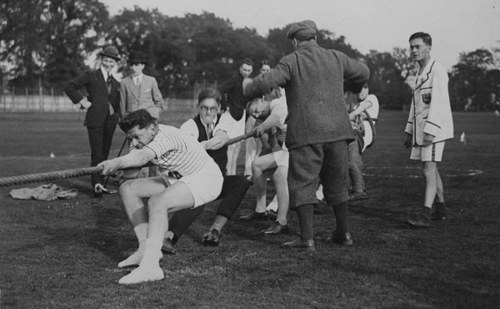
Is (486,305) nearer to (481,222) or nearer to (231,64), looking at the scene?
(481,222)

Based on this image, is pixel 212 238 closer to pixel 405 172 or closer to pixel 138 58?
pixel 138 58

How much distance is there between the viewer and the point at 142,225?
5883 mm

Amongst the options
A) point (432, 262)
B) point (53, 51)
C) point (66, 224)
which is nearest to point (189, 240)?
point (66, 224)

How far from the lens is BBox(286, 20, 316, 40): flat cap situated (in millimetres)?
6387

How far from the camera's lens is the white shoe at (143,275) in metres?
5.06

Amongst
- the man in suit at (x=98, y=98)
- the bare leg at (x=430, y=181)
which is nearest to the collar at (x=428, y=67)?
the bare leg at (x=430, y=181)

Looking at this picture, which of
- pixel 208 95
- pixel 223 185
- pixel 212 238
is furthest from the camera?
pixel 208 95

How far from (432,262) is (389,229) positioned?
5.60 feet

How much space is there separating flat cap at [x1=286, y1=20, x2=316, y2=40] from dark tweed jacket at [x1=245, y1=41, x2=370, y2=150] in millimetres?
128

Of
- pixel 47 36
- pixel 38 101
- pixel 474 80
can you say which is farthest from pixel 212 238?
pixel 474 80

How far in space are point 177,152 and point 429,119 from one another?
3.39m

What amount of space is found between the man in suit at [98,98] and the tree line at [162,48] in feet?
194

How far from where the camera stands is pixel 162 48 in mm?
101062

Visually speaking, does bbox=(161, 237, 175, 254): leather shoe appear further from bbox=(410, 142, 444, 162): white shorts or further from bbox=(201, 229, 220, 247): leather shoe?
bbox=(410, 142, 444, 162): white shorts
